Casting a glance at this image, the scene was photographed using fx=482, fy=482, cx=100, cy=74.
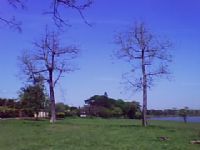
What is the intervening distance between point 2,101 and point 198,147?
60.7 metres

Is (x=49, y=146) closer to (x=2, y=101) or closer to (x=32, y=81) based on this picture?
(x=32, y=81)

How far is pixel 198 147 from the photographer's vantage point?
62.0 ft

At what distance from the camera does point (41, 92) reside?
62.3 m

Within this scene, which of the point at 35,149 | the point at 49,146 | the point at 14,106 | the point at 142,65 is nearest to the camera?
the point at 35,149

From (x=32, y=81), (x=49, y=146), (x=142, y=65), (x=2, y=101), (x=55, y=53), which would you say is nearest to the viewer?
(x=49, y=146)

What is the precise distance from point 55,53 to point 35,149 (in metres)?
31.4

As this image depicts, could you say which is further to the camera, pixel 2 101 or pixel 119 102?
pixel 119 102

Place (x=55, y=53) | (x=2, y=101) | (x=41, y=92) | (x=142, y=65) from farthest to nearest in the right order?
(x=2, y=101), (x=41, y=92), (x=55, y=53), (x=142, y=65)

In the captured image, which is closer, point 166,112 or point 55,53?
point 55,53

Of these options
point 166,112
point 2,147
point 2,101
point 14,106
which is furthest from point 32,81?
point 166,112

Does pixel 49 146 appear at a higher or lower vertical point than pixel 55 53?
lower

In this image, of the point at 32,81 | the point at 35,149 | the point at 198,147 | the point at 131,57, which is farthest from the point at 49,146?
the point at 32,81

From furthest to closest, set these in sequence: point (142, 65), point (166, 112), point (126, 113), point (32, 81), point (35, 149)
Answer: point (166, 112), point (126, 113), point (32, 81), point (142, 65), point (35, 149)

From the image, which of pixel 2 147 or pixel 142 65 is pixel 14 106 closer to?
pixel 142 65
